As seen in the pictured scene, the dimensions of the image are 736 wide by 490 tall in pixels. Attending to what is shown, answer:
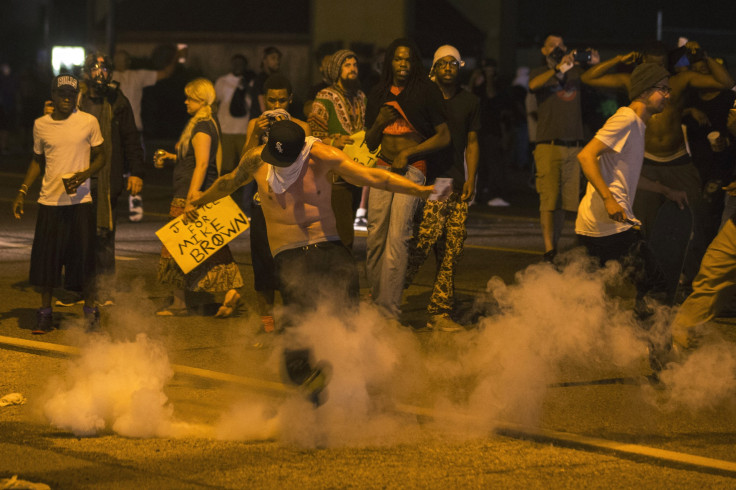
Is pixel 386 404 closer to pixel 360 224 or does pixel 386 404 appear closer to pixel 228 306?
pixel 228 306

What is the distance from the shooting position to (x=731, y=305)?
10.2 m

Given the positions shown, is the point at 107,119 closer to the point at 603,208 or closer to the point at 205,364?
the point at 205,364

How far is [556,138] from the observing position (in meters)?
12.0

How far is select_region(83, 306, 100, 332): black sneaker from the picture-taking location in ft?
30.1

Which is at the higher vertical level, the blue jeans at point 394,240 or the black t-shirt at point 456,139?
the black t-shirt at point 456,139

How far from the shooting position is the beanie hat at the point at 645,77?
7578 millimetres

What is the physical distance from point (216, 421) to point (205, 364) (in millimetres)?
1449

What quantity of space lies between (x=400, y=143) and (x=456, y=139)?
28.4 inches

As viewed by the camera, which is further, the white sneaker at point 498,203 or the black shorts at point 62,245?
the white sneaker at point 498,203

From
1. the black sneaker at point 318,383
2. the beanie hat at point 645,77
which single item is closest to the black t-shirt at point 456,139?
the beanie hat at point 645,77

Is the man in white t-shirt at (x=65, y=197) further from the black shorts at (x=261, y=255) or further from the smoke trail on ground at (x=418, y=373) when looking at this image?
the black shorts at (x=261, y=255)

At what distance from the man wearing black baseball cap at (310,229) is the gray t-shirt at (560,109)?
A: 5709mm

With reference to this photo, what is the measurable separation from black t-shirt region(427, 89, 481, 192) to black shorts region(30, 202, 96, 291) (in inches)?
95.4

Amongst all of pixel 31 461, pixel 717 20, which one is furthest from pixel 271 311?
pixel 717 20
